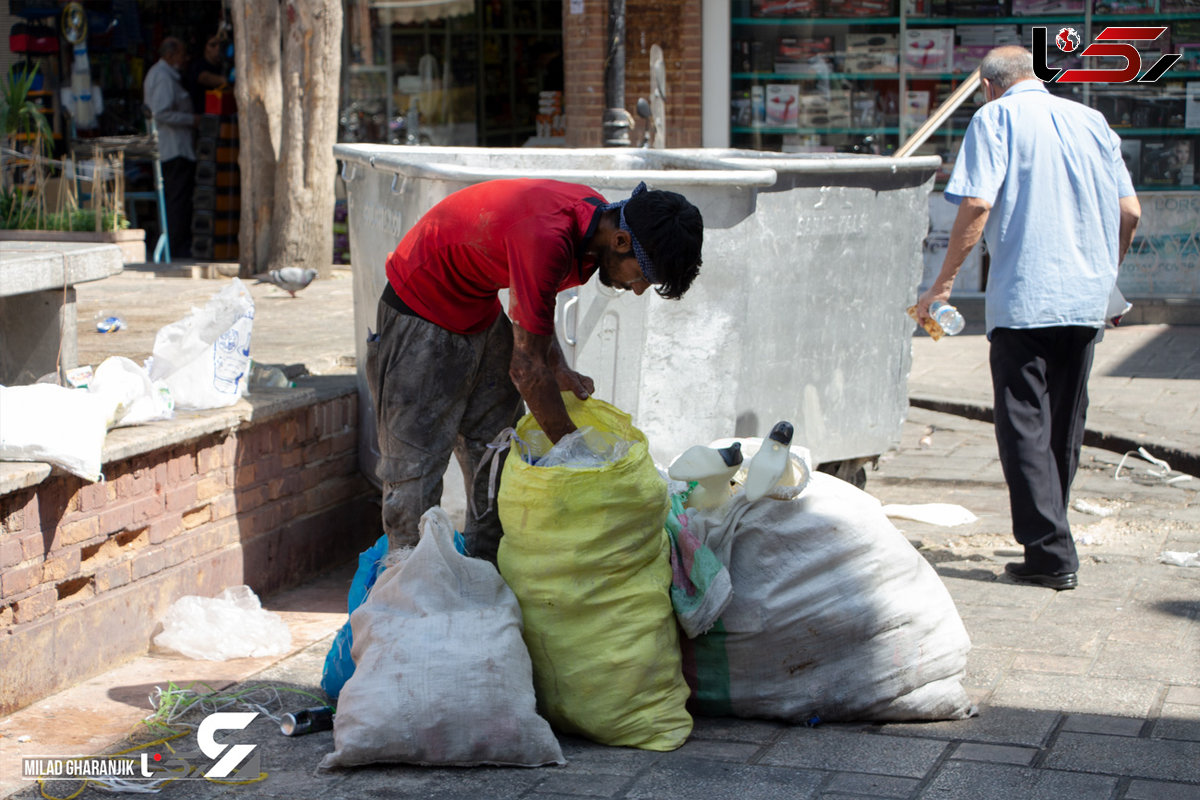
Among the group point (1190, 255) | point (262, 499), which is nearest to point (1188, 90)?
point (1190, 255)

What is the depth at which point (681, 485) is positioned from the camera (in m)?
3.99

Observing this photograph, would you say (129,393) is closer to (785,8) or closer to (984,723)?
A: (984,723)

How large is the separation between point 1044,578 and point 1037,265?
3.57ft

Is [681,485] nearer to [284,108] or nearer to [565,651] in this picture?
[565,651]

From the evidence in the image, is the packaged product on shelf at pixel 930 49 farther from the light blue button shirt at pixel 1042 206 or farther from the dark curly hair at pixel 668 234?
the dark curly hair at pixel 668 234

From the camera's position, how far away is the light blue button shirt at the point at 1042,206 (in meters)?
4.59

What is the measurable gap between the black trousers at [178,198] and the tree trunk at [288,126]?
2.85 meters

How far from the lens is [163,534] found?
444 centimetres

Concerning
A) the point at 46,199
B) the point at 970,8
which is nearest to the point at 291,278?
the point at 46,199

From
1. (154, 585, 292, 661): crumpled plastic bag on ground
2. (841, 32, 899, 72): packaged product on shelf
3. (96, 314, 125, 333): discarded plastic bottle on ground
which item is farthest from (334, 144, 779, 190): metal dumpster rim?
(841, 32, 899, 72): packaged product on shelf

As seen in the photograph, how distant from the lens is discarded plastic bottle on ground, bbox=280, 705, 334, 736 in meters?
3.56

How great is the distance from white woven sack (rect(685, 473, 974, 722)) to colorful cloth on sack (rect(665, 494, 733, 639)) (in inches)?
2.7

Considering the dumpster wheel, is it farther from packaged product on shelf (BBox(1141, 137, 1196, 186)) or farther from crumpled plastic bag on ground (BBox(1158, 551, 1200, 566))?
packaged product on shelf (BBox(1141, 137, 1196, 186))

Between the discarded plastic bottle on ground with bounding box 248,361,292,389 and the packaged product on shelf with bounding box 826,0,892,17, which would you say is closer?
the discarded plastic bottle on ground with bounding box 248,361,292,389
